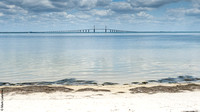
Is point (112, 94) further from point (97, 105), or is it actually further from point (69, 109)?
point (69, 109)

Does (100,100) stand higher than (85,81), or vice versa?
(100,100)

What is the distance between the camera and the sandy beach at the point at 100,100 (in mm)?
10805

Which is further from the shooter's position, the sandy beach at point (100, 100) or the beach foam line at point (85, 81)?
the beach foam line at point (85, 81)

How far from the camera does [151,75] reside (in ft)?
76.6

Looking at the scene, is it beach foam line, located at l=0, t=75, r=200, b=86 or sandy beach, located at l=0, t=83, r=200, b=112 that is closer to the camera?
sandy beach, located at l=0, t=83, r=200, b=112

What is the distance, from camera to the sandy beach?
10805 mm

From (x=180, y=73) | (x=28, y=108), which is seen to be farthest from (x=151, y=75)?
(x=28, y=108)

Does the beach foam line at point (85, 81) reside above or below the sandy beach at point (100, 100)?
below

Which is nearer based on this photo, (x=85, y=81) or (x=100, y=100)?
(x=100, y=100)

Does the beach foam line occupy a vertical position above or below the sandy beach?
below

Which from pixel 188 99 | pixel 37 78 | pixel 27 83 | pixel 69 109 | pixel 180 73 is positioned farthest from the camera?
pixel 180 73

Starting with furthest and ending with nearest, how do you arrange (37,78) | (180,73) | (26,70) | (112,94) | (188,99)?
(26,70) < (180,73) < (37,78) < (112,94) < (188,99)

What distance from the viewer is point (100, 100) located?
41.0ft

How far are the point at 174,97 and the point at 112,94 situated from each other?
3.61m
